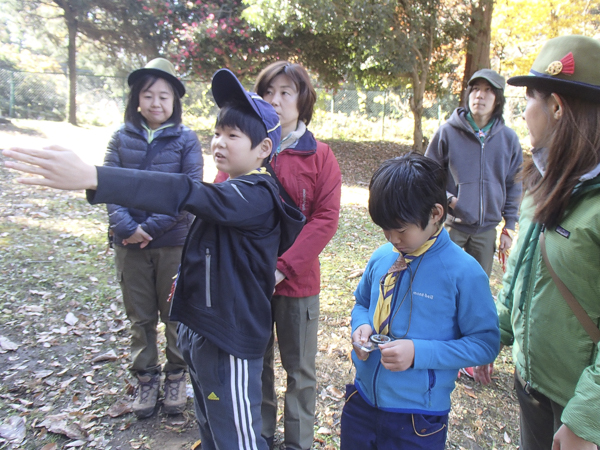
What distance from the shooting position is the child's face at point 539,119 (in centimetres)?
160

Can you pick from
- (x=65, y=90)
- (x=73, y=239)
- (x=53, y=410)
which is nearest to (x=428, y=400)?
(x=53, y=410)

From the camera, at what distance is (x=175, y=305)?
2020mm

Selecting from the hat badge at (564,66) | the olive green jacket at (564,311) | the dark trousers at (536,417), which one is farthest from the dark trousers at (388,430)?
the hat badge at (564,66)

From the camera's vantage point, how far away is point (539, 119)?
1632 mm

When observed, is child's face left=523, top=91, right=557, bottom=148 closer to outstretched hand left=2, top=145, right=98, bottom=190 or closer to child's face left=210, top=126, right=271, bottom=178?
child's face left=210, top=126, right=271, bottom=178

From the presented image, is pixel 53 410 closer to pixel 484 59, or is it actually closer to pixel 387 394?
pixel 387 394

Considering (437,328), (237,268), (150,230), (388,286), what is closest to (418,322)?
(437,328)

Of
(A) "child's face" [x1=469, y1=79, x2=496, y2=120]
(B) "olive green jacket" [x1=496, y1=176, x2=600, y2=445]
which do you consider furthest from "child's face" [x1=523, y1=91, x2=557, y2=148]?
(A) "child's face" [x1=469, y1=79, x2=496, y2=120]

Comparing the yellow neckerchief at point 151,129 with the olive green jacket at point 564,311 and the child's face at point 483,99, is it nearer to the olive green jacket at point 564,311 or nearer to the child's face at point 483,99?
the olive green jacket at point 564,311

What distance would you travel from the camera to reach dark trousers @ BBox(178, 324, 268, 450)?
1.94 metres

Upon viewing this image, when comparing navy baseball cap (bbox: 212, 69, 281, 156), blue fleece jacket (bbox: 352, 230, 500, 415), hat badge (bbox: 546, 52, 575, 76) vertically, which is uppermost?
hat badge (bbox: 546, 52, 575, 76)

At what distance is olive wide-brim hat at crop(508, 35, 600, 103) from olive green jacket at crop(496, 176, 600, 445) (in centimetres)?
31

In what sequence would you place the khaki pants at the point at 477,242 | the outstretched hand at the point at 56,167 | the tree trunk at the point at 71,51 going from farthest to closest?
the tree trunk at the point at 71,51 < the khaki pants at the point at 477,242 < the outstretched hand at the point at 56,167

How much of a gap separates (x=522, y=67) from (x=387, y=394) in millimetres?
13956
